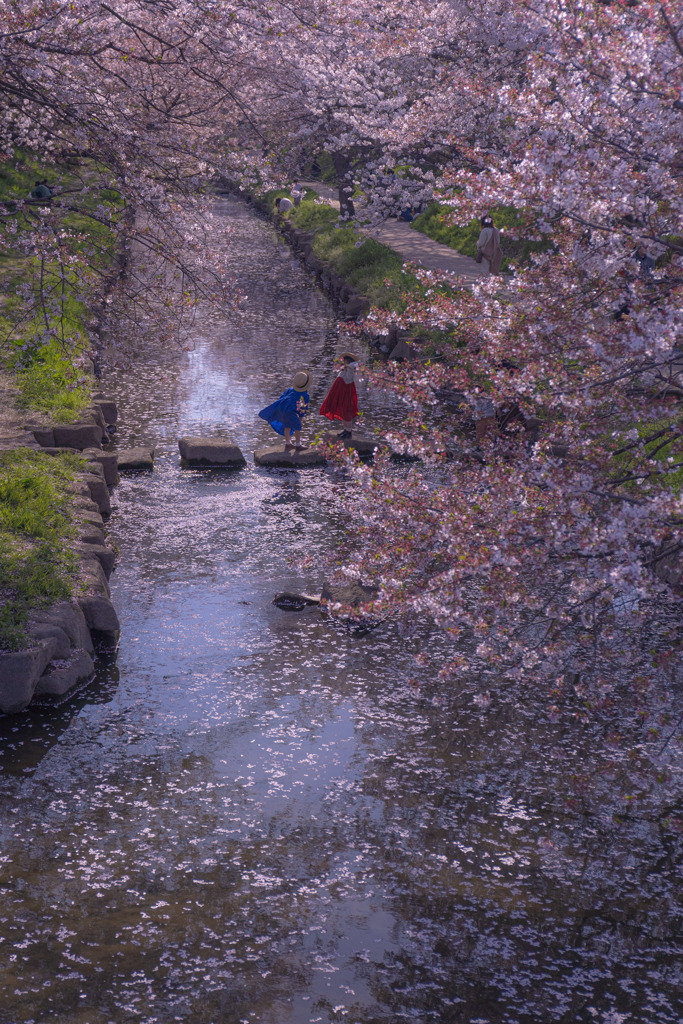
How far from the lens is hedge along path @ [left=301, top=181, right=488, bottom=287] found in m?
24.2

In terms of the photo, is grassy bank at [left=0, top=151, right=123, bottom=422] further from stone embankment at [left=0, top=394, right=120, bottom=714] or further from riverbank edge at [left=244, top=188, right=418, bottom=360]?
riverbank edge at [left=244, top=188, right=418, bottom=360]

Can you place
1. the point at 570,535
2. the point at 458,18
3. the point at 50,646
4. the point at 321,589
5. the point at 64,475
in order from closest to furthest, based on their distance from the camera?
the point at 570,535 < the point at 50,646 < the point at 321,589 < the point at 64,475 < the point at 458,18

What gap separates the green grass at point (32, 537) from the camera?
8383 millimetres

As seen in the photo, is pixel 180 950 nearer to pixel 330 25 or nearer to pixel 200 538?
pixel 200 538

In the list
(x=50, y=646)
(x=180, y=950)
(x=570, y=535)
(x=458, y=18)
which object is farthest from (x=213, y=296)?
(x=458, y=18)

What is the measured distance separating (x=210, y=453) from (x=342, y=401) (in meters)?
2.30

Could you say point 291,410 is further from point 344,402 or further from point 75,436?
point 75,436

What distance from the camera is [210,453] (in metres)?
13.8

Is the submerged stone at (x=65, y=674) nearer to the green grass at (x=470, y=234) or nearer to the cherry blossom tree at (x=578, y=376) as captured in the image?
the cherry blossom tree at (x=578, y=376)

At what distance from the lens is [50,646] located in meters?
8.11

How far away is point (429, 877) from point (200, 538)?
5.96m

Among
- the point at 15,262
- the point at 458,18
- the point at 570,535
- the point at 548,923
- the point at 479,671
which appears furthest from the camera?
the point at 15,262

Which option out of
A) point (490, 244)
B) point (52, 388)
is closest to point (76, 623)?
point (52, 388)

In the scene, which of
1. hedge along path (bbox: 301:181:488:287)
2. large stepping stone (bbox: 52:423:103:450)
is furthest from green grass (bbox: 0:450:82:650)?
hedge along path (bbox: 301:181:488:287)
